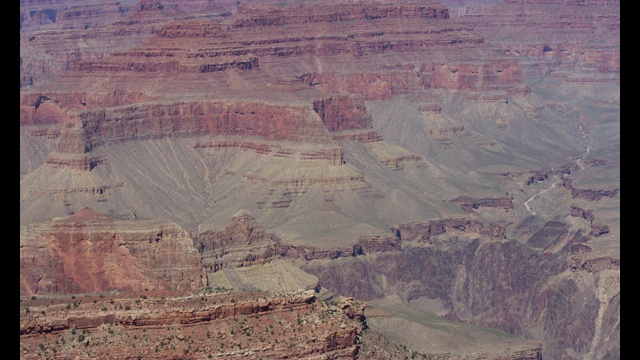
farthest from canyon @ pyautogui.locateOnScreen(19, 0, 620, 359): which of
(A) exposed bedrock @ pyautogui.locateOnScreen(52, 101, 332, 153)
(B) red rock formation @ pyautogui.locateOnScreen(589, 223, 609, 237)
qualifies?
(B) red rock formation @ pyautogui.locateOnScreen(589, 223, 609, 237)

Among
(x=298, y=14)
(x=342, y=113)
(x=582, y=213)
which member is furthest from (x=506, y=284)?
(x=298, y=14)

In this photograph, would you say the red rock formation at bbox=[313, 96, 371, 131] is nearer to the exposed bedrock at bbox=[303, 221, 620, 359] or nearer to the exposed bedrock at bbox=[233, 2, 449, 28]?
the exposed bedrock at bbox=[303, 221, 620, 359]

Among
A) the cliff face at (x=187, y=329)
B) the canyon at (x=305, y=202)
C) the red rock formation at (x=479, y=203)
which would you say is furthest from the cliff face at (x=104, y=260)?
the red rock formation at (x=479, y=203)

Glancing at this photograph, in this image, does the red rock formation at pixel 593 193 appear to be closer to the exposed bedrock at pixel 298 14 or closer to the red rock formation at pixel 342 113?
the red rock formation at pixel 342 113

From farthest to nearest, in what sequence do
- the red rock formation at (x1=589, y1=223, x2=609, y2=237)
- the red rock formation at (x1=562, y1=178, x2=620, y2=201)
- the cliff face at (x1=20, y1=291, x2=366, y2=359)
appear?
the red rock formation at (x1=562, y1=178, x2=620, y2=201) < the red rock formation at (x1=589, y1=223, x2=609, y2=237) < the cliff face at (x1=20, y1=291, x2=366, y2=359)

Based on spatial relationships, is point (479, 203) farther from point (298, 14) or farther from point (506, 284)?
point (298, 14)

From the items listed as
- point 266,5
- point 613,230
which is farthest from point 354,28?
point 613,230

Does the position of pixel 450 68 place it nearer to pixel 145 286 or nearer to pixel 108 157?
pixel 108 157
